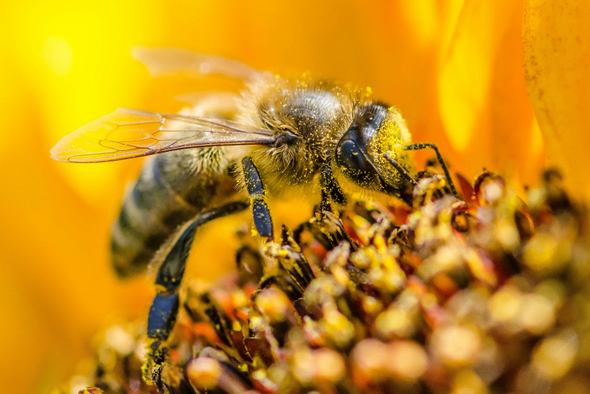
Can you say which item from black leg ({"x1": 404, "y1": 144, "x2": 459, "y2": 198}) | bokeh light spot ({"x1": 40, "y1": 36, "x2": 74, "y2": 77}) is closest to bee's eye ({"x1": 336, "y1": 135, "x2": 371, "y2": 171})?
black leg ({"x1": 404, "y1": 144, "x2": 459, "y2": 198})

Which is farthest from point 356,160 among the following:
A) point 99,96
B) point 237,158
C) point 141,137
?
point 99,96

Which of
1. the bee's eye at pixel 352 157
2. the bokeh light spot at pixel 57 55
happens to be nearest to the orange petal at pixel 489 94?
the bee's eye at pixel 352 157

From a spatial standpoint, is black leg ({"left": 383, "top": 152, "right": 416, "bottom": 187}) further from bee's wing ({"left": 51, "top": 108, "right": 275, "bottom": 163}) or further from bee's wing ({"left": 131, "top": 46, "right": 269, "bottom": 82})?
bee's wing ({"left": 131, "top": 46, "right": 269, "bottom": 82})

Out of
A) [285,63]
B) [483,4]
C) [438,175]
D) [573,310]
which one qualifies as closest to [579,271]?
[573,310]

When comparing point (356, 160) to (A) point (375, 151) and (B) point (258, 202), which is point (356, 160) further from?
(B) point (258, 202)

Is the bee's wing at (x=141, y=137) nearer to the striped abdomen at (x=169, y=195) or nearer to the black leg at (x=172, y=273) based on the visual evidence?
the striped abdomen at (x=169, y=195)

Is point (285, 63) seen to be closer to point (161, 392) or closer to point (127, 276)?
point (127, 276)
